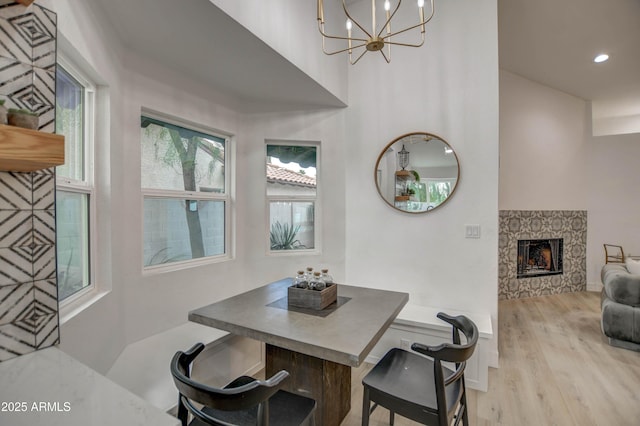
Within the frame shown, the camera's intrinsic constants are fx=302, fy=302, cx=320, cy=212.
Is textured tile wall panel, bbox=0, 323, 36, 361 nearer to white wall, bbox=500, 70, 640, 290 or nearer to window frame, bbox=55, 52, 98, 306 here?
window frame, bbox=55, 52, 98, 306

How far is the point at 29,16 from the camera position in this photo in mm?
1072

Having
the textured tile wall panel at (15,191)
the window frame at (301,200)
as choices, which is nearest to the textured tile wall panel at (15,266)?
the textured tile wall panel at (15,191)

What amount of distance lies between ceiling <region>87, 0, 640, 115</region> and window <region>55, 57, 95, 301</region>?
0.48 meters

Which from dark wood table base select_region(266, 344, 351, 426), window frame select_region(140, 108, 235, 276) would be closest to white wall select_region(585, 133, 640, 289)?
dark wood table base select_region(266, 344, 351, 426)

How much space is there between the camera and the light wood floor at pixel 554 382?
199 cm

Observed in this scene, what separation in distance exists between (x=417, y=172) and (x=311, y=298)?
1.79 metres

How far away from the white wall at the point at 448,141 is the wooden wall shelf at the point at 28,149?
2550 millimetres

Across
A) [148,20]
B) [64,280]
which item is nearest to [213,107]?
[148,20]

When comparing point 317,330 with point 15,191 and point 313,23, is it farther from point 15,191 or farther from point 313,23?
point 313,23

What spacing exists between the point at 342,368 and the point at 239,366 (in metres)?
0.99

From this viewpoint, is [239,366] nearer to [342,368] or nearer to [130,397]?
[342,368]

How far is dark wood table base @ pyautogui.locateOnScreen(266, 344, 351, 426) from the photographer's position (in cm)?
173

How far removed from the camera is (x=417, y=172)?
2924 mm

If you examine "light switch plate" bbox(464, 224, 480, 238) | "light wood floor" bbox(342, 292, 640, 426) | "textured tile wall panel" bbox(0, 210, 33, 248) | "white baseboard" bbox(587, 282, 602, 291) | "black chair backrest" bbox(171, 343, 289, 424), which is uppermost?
"textured tile wall panel" bbox(0, 210, 33, 248)
